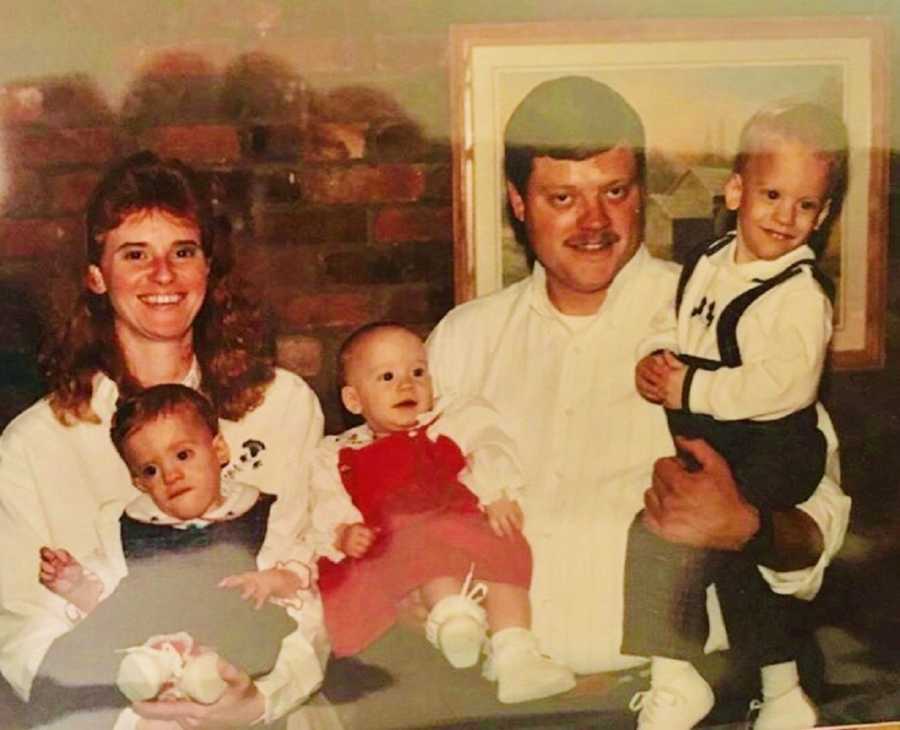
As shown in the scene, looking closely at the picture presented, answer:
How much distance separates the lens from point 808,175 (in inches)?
60.2

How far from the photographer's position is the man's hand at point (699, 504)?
154cm

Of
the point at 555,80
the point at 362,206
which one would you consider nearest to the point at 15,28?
the point at 362,206

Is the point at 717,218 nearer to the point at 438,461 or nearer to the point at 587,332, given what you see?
the point at 587,332

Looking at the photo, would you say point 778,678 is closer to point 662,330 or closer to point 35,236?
point 662,330

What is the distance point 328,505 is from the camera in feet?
4.90

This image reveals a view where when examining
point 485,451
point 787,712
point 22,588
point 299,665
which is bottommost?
point 787,712

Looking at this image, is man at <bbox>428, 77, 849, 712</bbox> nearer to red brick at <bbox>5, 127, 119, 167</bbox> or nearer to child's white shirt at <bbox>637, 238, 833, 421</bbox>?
child's white shirt at <bbox>637, 238, 833, 421</bbox>

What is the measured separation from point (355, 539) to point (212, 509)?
Result: 165 millimetres

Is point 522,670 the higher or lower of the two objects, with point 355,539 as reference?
lower

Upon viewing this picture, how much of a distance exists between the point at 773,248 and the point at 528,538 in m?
0.44

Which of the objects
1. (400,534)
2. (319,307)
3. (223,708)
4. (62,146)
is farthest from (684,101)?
(223,708)

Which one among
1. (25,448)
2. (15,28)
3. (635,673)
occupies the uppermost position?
(15,28)

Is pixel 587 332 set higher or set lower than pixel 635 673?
higher

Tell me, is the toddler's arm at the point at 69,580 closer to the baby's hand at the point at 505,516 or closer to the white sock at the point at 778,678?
the baby's hand at the point at 505,516
